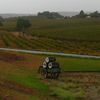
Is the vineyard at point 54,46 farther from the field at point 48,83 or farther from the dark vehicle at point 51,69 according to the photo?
the dark vehicle at point 51,69

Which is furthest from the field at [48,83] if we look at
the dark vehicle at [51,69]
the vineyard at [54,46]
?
the vineyard at [54,46]

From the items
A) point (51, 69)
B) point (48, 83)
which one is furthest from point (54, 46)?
point (48, 83)

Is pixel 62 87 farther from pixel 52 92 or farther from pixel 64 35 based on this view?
pixel 64 35

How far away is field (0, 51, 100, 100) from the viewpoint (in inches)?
1019

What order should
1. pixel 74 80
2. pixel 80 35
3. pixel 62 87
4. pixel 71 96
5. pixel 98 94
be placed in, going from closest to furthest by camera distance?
pixel 71 96
pixel 98 94
pixel 62 87
pixel 74 80
pixel 80 35

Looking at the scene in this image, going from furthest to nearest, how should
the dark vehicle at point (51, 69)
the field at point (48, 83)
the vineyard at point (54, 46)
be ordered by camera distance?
the vineyard at point (54, 46) < the dark vehicle at point (51, 69) < the field at point (48, 83)

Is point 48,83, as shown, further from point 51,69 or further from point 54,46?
point 54,46

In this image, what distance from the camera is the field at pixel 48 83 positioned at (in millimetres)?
25875

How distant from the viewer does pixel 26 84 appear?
29.3m

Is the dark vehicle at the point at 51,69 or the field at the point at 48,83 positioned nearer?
the field at the point at 48,83

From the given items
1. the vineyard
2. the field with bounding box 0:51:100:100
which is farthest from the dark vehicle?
the vineyard

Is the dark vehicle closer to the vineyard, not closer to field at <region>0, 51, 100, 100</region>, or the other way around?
field at <region>0, 51, 100, 100</region>

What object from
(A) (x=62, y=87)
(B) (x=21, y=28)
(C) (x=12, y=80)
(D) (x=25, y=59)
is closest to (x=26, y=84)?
(C) (x=12, y=80)

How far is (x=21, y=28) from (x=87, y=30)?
35351 millimetres
